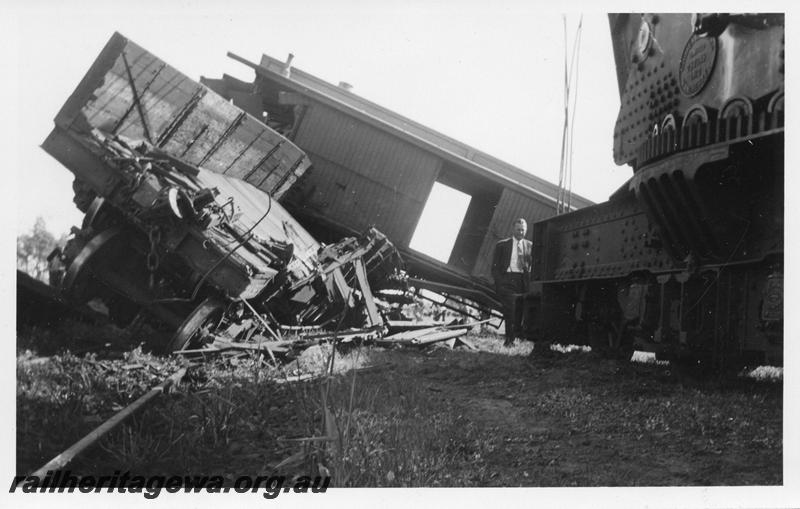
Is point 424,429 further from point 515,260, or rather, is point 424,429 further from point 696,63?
point 515,260

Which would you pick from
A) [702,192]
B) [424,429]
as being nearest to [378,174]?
[702,192]

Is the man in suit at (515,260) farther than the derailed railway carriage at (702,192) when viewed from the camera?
Yes

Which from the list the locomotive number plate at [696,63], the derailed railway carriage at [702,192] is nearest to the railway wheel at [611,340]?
the derailed railway carriage at [702,192]

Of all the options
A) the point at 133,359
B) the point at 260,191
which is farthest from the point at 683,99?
the point at 260,191

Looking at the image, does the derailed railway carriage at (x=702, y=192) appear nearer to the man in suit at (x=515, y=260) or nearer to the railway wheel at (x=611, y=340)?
the railway wheel at (x=611, y=340)

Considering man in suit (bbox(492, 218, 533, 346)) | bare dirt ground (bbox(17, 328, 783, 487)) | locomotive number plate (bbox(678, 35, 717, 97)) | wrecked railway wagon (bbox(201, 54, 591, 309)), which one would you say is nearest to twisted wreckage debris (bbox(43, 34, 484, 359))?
bare dirt ground (bbox(17, 328, 783, 487))

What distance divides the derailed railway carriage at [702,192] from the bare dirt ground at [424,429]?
538 mm

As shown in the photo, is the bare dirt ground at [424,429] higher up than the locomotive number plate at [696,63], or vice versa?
the locomotive number plate at [696,63]

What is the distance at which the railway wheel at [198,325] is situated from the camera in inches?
203

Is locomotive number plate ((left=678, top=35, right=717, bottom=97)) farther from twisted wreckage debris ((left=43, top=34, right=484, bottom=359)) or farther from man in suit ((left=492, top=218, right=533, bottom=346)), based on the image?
man in suit ((left=492, top=218, right=533, bottom=346))

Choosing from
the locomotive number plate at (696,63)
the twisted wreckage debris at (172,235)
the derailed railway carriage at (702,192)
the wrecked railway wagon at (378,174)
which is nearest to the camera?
the derailed railway carriage at (702,192)

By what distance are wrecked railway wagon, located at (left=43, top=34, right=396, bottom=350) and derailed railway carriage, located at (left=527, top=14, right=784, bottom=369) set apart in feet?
9.67

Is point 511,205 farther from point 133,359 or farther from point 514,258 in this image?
point 133,359

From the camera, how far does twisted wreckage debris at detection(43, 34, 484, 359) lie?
5.46m
